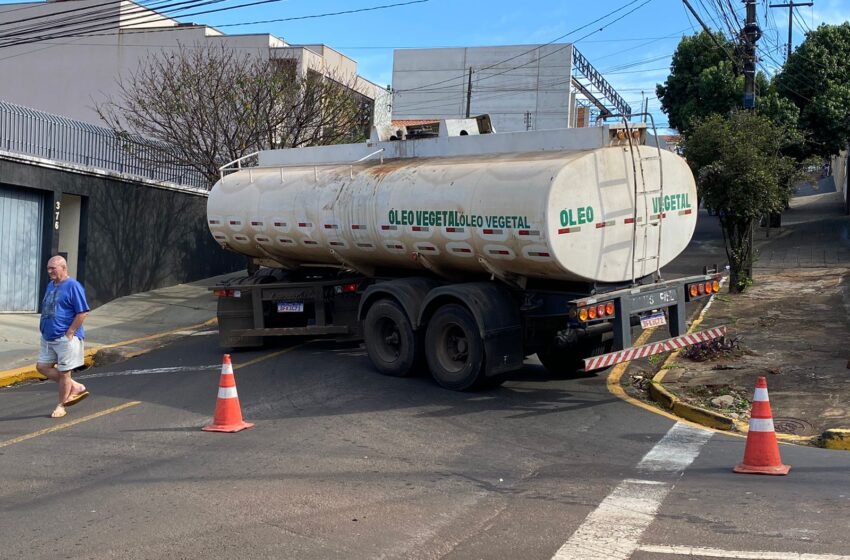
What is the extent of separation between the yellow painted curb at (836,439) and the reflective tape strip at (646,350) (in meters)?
1.97

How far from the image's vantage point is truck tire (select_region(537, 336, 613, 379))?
422 inches

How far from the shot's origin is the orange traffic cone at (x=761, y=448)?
6531 mm

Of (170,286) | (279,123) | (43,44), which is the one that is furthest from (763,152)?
(43,44)

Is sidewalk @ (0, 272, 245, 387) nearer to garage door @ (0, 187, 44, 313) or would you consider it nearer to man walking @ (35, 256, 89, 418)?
garage door @ (0, 187, 44, 313)

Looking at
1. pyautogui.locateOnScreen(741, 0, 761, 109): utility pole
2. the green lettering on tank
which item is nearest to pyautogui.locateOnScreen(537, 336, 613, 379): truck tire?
the green lettering on tank

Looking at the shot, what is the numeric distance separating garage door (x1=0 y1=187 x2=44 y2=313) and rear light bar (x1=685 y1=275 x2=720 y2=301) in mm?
12849

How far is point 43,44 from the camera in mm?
34375

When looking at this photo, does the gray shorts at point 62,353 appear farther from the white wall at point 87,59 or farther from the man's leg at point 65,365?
the white wall at point 87,59

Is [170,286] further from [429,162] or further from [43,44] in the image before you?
[43,44]

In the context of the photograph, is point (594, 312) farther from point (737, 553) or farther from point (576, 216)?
point (737, 553)

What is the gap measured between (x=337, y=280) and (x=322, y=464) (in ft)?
19.0

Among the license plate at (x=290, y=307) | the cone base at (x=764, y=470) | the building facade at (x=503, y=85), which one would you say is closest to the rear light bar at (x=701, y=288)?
the cone base at (x=764, y=470)

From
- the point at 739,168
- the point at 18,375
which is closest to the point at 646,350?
the point at 739,168

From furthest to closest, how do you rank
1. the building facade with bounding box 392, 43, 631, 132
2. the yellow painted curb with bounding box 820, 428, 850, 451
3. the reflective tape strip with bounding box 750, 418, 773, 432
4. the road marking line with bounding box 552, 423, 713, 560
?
the building facade with bounding box 392, 43, 631, 132 < the yellow painted curb with bounding box 820, 428, 850, 451 < the reflective tape strip with bounding box 750, 418, 773, 432 < the road marking line with bounding box 552, 423, 713, 560
